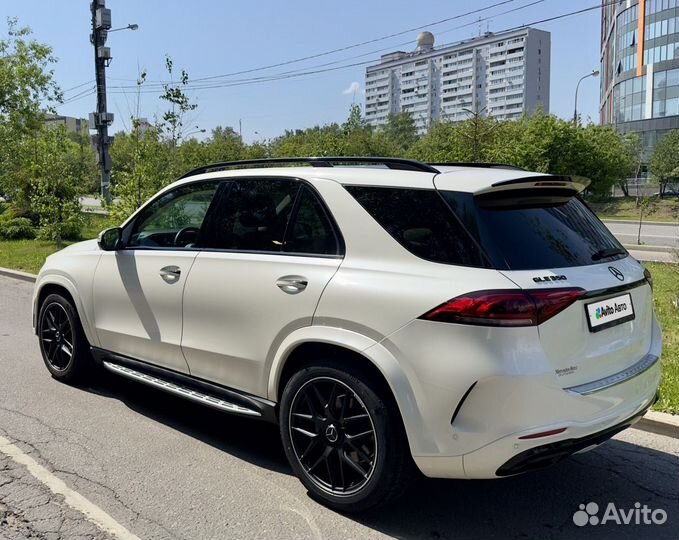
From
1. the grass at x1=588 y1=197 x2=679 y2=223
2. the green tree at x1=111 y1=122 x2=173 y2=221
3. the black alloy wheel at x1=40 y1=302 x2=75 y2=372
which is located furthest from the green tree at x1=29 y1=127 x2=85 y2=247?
the grass at x1=588 y1=197 x2=679 y2=223

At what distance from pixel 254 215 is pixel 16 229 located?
17204 millimetres

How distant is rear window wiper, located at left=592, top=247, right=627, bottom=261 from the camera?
10.8ft

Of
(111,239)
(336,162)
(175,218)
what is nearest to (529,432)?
(336,162)

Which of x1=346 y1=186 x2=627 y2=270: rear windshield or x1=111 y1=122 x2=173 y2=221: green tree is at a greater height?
x1=111 y1=122 x2=173 y2=221: green tree

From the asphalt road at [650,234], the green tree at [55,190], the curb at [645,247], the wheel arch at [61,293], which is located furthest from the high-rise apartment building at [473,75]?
the wheel arch at [61,293]

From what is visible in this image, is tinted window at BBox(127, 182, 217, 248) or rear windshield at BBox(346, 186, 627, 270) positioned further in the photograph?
tinted window at BBox(127, 182, 217, 248)

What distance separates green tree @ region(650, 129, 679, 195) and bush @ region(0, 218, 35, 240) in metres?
41.8

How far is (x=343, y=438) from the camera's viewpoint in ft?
10.7

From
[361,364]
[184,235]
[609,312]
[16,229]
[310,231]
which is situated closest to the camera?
[609,312]

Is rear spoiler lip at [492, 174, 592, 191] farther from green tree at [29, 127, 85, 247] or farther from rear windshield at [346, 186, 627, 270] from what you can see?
green tree at [29, 127, 85, 247]

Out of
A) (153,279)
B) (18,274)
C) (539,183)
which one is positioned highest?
(539,183)

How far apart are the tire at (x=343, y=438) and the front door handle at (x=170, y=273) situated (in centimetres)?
122

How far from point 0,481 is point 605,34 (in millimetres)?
113066

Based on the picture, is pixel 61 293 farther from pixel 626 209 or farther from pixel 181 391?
pixel 626 209
